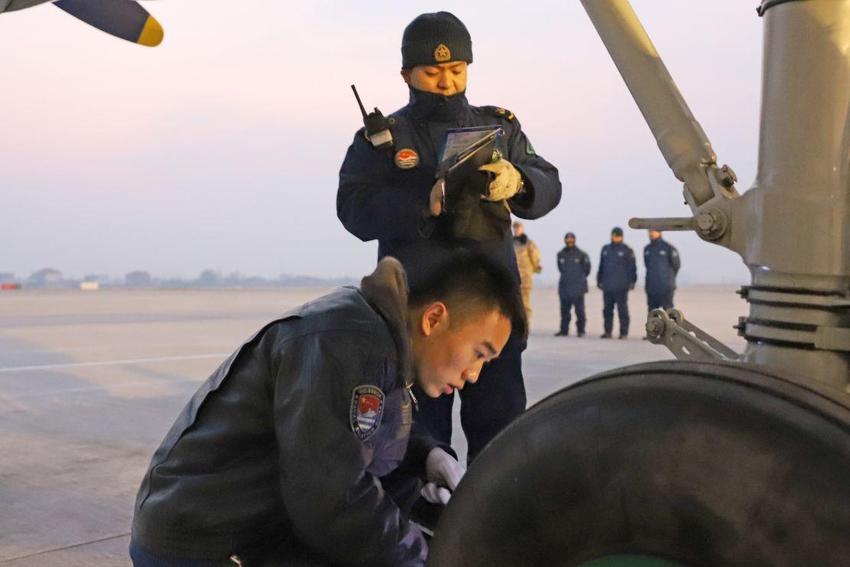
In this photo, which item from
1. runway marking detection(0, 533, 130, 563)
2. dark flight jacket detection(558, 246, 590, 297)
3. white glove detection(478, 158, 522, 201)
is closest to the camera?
white glove detection(478, 158, 522, 201)

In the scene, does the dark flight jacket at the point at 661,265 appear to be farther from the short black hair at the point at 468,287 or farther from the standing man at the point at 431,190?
the short black hair at the point at 468,287

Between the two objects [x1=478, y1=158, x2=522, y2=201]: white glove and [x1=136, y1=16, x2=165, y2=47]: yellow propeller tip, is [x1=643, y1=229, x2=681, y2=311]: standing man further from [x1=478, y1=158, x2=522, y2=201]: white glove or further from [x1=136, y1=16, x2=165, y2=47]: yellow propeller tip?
[x1=478, y1=158, x2=522, y2=201]: white glove

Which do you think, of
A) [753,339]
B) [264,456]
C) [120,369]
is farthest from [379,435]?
[120,369]

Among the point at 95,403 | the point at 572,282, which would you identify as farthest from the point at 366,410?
the point at 572,282

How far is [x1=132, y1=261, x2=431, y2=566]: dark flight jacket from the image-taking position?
61.1 inches

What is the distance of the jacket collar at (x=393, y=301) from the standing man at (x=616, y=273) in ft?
34.2

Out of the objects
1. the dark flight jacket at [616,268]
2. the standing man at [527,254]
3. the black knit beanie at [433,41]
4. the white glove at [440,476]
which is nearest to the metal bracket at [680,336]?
the white glove at [440,476]

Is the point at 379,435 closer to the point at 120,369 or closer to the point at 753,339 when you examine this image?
the point at 753,339

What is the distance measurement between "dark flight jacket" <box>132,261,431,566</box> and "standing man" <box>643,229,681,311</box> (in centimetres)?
1035

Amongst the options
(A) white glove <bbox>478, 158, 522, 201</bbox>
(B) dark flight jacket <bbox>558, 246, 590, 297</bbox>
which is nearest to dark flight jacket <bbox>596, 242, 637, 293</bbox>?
(B) dark flight jacket <bbox>558, 246, 590, 297</bbox>

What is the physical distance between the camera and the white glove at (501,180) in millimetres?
2191

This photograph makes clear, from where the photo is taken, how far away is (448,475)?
1.96m

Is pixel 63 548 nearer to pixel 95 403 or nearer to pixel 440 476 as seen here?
pixel 440 476

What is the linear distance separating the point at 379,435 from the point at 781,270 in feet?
2.54
